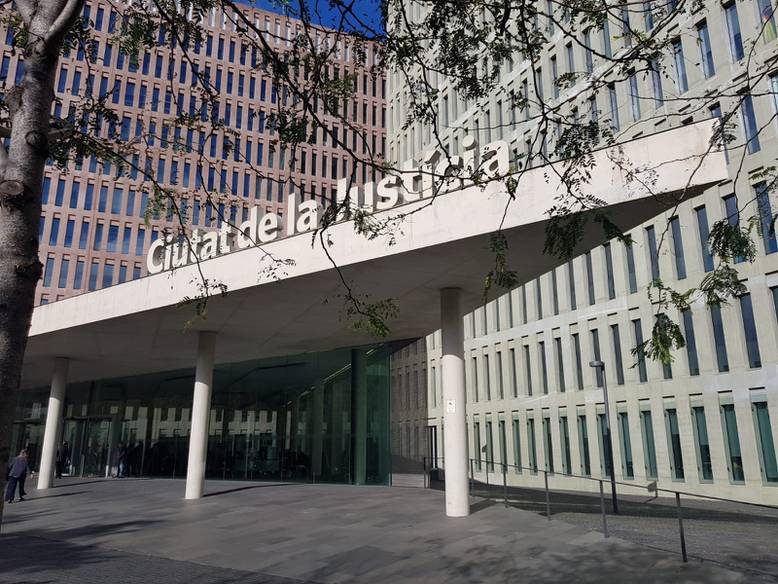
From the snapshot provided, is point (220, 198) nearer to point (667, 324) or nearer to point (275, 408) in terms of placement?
point (667, 324)

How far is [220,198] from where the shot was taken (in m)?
7.66

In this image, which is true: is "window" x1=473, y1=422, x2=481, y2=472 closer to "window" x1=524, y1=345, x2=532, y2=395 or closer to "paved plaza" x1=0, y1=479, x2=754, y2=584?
"window" x1=524, y1=345, x2=532, y2=395

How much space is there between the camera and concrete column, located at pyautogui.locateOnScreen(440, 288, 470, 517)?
14.4 meters

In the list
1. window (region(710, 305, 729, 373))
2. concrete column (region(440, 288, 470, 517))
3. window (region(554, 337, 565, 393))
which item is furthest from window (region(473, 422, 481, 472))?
concrete column (region(440, 288, 470, 517))

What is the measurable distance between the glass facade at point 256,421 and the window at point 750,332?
14895 millimetres

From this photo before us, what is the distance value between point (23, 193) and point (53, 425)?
80.8 ft

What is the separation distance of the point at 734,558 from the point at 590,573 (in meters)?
2.97

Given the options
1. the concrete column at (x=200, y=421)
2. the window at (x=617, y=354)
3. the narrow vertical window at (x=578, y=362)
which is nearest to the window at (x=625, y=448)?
the window at (x=617, y=354)

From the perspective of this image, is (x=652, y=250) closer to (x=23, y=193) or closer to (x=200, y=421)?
(x=200, y=421)

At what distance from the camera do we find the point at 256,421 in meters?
27.4

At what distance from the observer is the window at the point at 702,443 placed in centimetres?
2688

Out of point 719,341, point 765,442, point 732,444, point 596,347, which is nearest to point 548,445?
point 596,347

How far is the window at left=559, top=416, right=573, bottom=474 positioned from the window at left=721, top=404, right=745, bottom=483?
32.6ft

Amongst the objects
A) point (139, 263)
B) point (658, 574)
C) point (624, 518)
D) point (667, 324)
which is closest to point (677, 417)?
point (624, 518)
